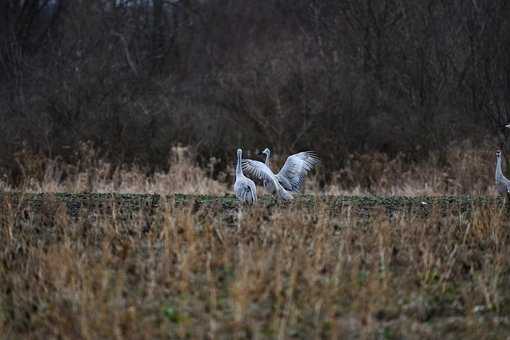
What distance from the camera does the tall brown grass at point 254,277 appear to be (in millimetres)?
5906

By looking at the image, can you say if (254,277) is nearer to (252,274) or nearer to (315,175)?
(252,274)

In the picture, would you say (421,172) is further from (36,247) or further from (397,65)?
(36,247)

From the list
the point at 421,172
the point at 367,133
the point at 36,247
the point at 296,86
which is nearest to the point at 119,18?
the point at 296,86

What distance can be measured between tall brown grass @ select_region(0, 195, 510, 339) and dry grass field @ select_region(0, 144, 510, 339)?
0.05 feet

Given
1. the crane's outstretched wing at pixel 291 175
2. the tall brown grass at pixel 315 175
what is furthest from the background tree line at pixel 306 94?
the crane's outstretched wing at pixel 291 175

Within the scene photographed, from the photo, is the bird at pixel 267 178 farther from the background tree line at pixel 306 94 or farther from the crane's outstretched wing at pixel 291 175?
the background tree line at pixel 306 94

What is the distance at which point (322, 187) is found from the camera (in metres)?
15.8

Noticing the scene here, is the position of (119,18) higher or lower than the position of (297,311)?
higher

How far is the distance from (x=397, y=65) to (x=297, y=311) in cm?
1388

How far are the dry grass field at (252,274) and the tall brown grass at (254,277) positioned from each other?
15 mm

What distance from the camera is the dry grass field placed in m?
5.91

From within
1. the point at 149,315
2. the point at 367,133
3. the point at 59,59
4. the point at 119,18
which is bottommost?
the point at 149,315

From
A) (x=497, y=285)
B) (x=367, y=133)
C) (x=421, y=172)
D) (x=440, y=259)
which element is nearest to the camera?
(x=497, y=285)

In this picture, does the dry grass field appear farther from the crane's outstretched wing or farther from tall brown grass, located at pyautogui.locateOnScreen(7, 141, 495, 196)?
tall brown grass, located at pyautogui.locateOnScreen(7, 141, 495, 196)
